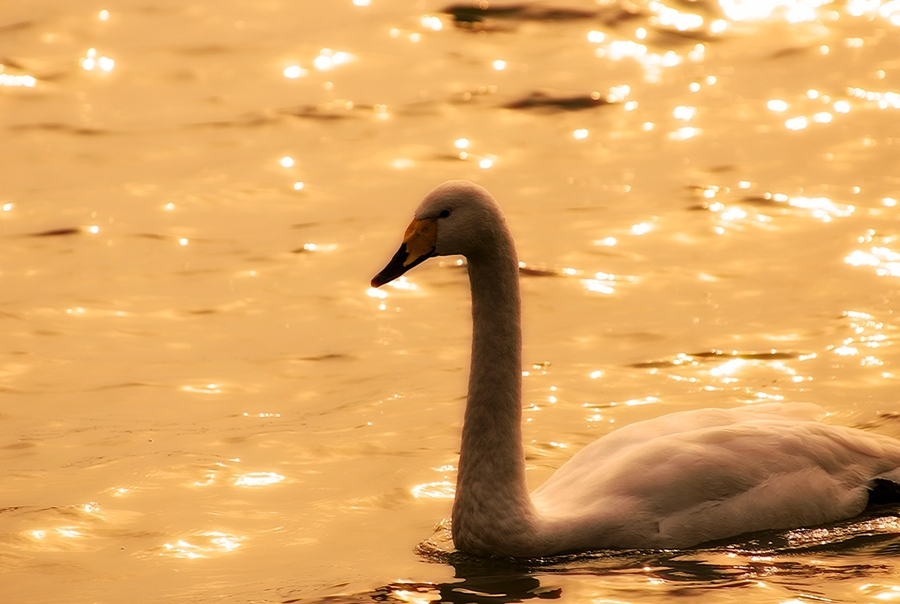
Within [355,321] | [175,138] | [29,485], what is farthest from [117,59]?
[29,485]

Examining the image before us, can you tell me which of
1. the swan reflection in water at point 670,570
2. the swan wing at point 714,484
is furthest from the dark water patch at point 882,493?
the swan reflection in water at point 670,570

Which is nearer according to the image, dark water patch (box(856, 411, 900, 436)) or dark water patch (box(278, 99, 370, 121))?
dark water patch (box(856, 411, 900, 436))

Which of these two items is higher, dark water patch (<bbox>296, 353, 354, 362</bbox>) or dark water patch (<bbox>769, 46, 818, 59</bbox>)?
dark water patch (<bbox>769, 46, 818, 59</bbox>)

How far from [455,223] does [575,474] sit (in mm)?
1407

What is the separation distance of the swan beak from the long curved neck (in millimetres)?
218

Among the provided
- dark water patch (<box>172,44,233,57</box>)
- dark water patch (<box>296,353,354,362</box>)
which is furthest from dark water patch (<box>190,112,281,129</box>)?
dark water patch (<box>296,353,354,362</box>)

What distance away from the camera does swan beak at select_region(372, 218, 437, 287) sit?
265 inches

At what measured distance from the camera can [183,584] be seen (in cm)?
687

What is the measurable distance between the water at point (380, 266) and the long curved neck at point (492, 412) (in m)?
0.23

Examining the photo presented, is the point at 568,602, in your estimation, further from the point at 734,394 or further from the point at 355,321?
the point at 355,321

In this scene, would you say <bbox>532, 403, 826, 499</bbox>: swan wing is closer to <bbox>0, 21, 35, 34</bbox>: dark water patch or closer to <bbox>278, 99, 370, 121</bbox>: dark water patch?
<bbox>278, 99, 370, 121</bbox>: dark water patch

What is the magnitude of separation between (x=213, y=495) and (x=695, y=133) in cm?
812

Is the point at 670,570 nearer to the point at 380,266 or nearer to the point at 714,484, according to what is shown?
the point at 714,484

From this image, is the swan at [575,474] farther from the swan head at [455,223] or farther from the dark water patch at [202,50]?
the dark water patch at [202,50]
